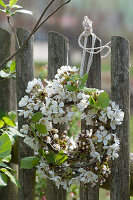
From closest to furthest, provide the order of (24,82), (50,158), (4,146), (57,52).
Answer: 1. (4,146)
2. (50,158)
3. (57,52)
4. (24,82)

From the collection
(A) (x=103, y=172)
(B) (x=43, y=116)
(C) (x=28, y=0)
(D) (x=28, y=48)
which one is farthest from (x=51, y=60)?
(C) (x=28, y=0)

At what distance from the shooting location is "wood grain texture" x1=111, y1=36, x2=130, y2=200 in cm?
138

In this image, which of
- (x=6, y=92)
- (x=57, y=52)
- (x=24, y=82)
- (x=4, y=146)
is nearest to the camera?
(x=4, y=146)

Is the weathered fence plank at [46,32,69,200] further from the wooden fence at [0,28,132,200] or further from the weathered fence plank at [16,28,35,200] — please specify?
the weathered fence plank at [16,28,35,200]

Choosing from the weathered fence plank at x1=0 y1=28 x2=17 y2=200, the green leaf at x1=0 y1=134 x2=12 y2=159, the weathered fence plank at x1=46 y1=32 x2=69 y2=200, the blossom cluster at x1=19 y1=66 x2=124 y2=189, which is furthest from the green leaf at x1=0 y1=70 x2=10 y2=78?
the green leaf at x1=0 y1=134 x2=12 y2=159

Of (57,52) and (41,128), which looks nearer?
(41,128)

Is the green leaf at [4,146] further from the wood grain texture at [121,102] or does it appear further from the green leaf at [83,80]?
the wood grain texture at [121,102]

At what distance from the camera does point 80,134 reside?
144cm

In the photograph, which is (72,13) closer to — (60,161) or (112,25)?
(112,25)

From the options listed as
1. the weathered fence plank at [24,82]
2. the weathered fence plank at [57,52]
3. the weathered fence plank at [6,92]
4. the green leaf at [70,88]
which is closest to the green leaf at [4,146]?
the green leaf at [70,88]

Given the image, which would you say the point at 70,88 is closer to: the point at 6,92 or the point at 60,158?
the point at 60,158

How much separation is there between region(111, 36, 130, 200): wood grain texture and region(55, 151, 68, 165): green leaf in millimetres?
213

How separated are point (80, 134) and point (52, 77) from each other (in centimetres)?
35

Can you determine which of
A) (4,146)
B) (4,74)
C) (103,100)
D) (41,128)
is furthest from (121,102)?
(4,74)
